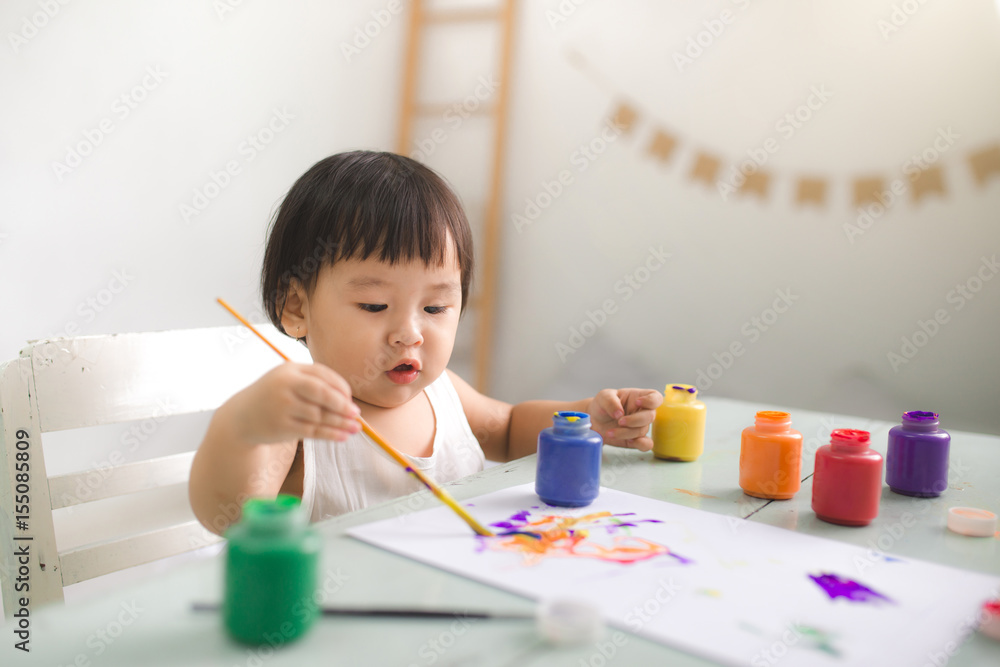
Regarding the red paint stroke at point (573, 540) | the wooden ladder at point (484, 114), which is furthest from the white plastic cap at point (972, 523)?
the wooden ladder at point (484, 114)

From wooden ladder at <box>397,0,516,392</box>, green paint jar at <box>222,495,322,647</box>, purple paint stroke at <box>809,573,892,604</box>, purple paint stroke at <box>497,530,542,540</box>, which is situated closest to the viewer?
green paint jar at <box>222,495,322,647</box>

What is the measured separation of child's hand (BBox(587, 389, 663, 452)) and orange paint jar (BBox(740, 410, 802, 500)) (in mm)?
163

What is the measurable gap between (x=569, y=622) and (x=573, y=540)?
0.56 ft

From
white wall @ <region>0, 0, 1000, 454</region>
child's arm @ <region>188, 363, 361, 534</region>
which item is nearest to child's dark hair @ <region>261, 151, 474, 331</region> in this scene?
child's arm @ <region>188, 363, 361, 534</region>

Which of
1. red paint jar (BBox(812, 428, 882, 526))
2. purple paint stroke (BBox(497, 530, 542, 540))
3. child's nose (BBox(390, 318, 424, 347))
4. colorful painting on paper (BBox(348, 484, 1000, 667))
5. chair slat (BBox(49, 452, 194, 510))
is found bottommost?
chair slat (BBox(49, 452, 194, 510))

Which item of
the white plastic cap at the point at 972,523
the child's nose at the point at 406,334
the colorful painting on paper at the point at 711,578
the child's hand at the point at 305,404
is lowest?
the colorful painting on paper at the point at 711,578

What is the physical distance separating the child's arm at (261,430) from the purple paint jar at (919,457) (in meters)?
0.59

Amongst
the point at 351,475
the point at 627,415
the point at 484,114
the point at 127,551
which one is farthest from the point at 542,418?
the point at 484,114

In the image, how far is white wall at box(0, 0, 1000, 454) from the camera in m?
1.59

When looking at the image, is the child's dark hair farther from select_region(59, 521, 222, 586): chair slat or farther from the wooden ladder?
the wooden ladder

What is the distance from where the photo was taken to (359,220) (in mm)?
875

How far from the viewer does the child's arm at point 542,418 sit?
0.94m

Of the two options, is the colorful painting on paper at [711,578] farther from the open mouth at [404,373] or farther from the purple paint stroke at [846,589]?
the open mouth at [404,373]

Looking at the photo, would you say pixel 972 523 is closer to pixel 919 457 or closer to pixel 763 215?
pixel 919 457
